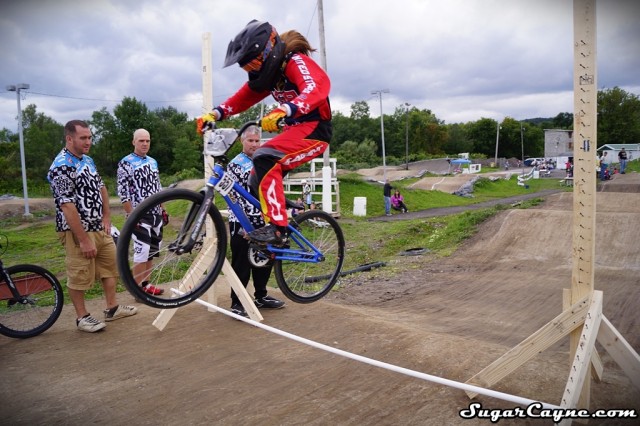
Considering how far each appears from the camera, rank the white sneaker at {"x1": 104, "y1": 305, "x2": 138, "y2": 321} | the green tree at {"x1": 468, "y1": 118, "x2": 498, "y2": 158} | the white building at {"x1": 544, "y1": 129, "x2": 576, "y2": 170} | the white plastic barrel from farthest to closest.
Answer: the green tree at {"x1": 468, "y1": 118, "x2": 498, "y2": 158}
the white building at {"x1": 544, "y1": 129, "x2": 576, "y2": 170}
the white plastic barrel
the white sneaker at {"x1": 104, "y1": 305, "x2": 138, "y2": 321}

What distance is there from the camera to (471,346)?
497cm

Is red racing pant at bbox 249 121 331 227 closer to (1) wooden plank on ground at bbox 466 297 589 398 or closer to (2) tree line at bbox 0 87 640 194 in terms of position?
(1) wooden plank on ground at bbox 466 297 589 398

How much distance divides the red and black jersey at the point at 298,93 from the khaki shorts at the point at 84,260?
259 centimetres

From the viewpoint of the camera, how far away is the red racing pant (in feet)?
13.2

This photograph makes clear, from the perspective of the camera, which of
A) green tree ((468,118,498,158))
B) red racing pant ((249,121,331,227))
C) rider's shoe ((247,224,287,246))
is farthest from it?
green tree ((468,118,498,158))

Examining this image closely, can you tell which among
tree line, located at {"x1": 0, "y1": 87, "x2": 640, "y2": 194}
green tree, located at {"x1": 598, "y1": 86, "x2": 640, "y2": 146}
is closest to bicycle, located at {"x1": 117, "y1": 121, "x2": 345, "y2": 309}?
tree line, located at {"x1": 0, "y1": 87, "x2": 640, "y2": 194}

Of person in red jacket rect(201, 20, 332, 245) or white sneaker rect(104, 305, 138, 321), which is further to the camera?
white sneaker rect(104, 305, 138, 321)

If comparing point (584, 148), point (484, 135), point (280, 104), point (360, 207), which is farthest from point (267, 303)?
point (484, 135)

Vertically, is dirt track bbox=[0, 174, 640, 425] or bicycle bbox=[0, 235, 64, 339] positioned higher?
bicycle bbox=[0, 235, 64, 339]

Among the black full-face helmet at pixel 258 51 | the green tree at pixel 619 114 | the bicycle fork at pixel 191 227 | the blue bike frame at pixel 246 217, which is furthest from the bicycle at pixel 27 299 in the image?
the green tree at pixel 619 114

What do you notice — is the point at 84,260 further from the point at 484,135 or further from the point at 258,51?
the point at 484,135

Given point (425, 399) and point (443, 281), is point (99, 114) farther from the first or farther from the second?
point (425, 399)

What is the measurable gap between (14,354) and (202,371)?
216cm

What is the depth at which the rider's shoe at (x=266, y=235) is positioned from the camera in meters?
4.14
